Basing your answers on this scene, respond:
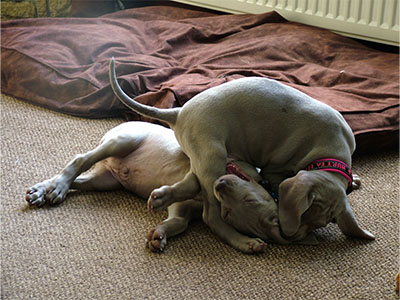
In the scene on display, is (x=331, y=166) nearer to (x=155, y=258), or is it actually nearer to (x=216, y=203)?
(x=216, y=203)

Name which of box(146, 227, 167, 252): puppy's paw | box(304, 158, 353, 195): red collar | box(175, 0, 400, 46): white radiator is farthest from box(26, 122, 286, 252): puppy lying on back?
box(175, 0, 400, 46): white radiator

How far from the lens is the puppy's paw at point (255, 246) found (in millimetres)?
1880

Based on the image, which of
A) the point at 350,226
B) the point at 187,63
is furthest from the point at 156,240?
the point at 187,63

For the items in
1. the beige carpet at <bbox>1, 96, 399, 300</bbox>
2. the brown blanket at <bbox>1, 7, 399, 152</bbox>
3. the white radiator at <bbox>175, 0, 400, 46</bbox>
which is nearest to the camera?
the beige carpet at <bbox>1, 96, 399, 300</bbox>

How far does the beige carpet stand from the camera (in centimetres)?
175

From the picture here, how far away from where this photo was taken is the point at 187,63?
3.28m

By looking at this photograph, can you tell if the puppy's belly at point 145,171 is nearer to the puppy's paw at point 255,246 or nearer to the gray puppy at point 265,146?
the gray puppy at point 265,146

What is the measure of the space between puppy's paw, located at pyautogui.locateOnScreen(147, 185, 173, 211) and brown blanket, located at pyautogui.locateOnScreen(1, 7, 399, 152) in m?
0.80

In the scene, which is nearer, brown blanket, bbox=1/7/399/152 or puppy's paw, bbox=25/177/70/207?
puppy's paw, bbox=25/177/70/207

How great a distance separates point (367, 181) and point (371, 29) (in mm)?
1398

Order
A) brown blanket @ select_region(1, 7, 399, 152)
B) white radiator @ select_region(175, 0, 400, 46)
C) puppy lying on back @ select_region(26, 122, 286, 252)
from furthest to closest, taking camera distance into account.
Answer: white radiator @ select_region(175, 0, 400, 46) → brown blanket @ select_region(1, 7, 399, 152) → puppy lying on back @ select_region(26, 122, 286, 252)

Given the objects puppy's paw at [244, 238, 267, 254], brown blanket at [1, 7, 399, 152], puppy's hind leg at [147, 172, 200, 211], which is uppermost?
puppy's hind leg at [147, 172, 200, 211]

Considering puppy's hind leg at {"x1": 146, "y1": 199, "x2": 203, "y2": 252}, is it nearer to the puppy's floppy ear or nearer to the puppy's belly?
the puppy's belly

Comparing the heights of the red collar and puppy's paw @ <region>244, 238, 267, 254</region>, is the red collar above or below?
above
